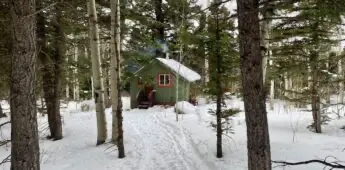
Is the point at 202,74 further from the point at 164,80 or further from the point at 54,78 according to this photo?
the point at 164,80

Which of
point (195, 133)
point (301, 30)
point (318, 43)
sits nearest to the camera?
point (301, 30)

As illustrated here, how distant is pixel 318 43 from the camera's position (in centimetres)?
1059

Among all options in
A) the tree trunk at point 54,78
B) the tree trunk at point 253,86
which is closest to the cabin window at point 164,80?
the tree trunk at point 54,78

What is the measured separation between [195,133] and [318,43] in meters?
5.38

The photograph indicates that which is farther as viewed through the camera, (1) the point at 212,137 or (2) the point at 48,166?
(1) the point at 212,137

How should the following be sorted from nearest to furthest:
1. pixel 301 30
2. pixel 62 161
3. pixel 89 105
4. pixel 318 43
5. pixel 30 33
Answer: pixel 30 33
pixel 62 161
pixel 301 30
pixel 318 43
pixel 89 105

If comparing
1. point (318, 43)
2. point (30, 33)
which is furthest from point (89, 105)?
point (30, 33)

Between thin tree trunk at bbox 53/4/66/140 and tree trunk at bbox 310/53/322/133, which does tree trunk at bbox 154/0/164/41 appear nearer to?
thin tree trunk at bbox 53/4/66/140

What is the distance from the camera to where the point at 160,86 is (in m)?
24.0

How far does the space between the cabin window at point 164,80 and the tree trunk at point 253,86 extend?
19.8 m

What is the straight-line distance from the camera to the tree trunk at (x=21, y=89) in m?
3.75

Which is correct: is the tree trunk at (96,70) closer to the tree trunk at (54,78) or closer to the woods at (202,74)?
the woods at (202,74)

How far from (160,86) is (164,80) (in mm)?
560

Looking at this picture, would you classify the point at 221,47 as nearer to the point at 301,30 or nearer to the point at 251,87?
the point at 301,30
